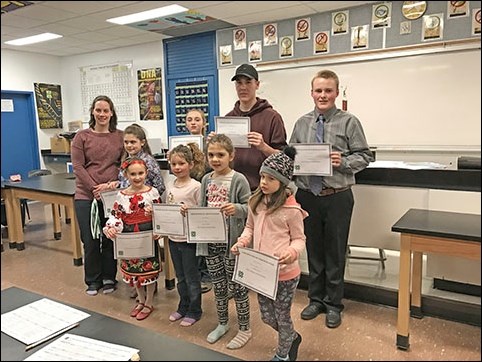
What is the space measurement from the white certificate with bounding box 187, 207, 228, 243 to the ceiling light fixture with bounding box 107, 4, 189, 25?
2.60 ft

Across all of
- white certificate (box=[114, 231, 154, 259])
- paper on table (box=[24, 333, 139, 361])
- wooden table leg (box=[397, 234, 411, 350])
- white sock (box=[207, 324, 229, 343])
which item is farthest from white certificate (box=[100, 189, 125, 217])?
wooden table leg (box=[397, 234, 411, 350])

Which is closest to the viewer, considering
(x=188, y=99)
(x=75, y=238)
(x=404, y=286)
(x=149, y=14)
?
(x=149, y=14)

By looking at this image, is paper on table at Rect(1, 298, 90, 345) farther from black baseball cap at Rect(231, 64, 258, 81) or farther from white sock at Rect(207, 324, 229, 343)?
black baseball cap at Rect(231, 64, 258, 81)

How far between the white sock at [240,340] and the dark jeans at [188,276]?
43 cm

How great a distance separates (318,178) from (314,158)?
0.22 meters

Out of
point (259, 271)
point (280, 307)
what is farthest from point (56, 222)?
point (259, 271)

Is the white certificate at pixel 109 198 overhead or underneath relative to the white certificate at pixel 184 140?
underneath

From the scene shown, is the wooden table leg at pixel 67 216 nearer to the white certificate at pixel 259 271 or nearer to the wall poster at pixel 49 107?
the wall poster at pixel 49 107

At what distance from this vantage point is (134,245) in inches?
68.1

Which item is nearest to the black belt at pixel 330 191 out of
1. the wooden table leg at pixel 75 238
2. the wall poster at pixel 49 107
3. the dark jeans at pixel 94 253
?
the wall poster at pixel 49 107

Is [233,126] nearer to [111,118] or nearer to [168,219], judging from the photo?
[168,219]

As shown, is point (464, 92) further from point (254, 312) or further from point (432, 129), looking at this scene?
point (432, 129)

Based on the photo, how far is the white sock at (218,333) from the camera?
144cm

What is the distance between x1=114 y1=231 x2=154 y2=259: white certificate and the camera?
1.72m
